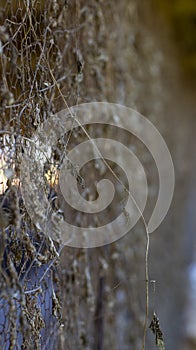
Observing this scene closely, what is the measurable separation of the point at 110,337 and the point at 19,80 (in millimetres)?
1061

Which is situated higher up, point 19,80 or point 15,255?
point 19,80

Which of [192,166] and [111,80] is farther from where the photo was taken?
[192,166]

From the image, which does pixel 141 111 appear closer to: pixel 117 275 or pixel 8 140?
pixel 117 275

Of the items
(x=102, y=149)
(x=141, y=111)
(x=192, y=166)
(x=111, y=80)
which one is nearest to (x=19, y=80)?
(x=102, y=149)

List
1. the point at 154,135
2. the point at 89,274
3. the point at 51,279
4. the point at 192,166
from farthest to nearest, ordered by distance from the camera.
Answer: the point at 192,166 → the point at 154,135 → the point at 89,274 → the point at 51,279

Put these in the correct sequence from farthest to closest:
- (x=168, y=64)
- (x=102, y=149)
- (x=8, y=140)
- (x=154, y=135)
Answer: (x=168, y=64)
(x=154, y=135)
(x=102, y=149)
(x=8, y=140)

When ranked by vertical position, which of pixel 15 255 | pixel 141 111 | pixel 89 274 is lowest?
pixel 15 255

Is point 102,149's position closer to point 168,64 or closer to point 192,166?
point 168,64

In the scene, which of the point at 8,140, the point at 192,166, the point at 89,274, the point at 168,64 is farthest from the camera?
the point at 192,166

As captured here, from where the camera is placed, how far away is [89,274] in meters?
1.25

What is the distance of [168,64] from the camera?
2635 millimetres

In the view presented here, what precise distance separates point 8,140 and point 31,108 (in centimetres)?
12

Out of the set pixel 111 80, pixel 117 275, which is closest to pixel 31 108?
pixel 111 80

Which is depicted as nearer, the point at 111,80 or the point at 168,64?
the point at 111,80
